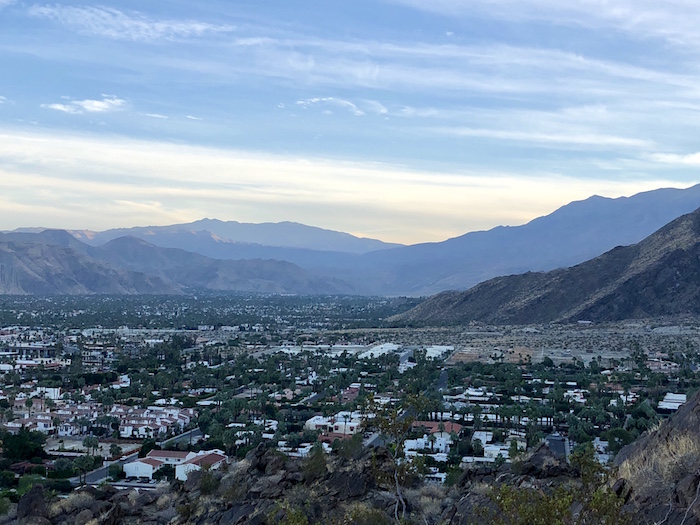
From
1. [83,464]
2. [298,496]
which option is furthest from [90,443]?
[298,496]

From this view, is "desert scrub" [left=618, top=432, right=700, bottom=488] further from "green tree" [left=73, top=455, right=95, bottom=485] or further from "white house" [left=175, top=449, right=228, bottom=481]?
"green tree" [left=73, top=455, right=95, bottom=485]

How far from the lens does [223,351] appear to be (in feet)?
289

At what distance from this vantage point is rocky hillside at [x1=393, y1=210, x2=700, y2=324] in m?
118

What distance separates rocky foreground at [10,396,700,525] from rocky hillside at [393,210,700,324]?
102 m

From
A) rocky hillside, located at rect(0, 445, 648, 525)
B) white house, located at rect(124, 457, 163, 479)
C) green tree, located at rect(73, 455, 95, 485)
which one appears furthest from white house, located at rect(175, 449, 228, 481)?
rocky hillside, located at rect(0, 445, 648, 525)

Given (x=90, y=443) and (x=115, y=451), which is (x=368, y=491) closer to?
(x=115, y=451)

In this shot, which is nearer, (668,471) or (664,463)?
(668,471)

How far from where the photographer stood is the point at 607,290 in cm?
12338

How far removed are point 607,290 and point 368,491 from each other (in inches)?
4340

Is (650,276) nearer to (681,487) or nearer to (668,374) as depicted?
(668,374)

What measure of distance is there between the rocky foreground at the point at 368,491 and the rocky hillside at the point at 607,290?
102 meters

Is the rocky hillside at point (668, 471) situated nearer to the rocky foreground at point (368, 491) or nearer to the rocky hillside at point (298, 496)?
the rocky foreground at point (368, 491)

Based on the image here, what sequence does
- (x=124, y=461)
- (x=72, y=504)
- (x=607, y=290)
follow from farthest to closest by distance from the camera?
(x=607, y=290) < (x=124, y=461) < (x=72, y=504)

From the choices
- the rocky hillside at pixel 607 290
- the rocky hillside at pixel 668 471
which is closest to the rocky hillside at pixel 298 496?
the rocky hillside at pixel 668 471
